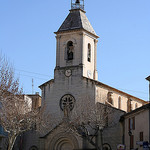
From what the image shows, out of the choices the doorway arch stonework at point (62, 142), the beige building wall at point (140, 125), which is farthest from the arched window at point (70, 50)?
the beige building wall at point (140, 125)

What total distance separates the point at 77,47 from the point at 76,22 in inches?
136

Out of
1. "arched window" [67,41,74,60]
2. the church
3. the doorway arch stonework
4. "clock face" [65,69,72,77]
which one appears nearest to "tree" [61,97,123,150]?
the church

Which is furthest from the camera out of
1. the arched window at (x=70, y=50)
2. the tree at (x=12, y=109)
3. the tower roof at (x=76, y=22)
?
the tower roof at (x=76, y=22)

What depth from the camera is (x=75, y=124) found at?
46.4m

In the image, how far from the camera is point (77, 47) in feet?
179

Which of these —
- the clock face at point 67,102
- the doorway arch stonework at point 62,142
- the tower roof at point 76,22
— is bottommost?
the doorway arch stonework at point 62,142

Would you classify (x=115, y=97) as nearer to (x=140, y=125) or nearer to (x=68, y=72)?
(x=68, y=72)

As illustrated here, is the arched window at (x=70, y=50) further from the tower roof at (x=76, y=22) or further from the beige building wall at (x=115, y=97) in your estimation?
the beige building wall at (x=115, y=97)

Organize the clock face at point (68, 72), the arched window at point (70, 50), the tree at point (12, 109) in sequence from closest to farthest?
the tree at point (12, 109) → the clock face at point (68, 72) → the arched window at point (70, 50)

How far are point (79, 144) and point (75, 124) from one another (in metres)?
4.28

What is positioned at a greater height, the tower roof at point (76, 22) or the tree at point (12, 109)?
the tower roof at point (76, 22)

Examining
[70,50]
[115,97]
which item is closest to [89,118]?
[115,97]

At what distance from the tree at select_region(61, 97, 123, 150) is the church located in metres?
0.47

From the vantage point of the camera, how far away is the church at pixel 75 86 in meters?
50.3
